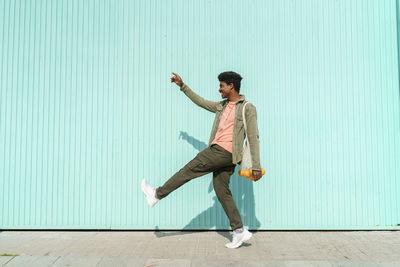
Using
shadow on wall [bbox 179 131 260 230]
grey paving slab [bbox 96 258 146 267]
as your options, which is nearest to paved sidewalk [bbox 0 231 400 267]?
grey paving slab [bbox 96 258 146 267]

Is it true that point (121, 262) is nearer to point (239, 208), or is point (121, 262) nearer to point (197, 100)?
point (239, 208)

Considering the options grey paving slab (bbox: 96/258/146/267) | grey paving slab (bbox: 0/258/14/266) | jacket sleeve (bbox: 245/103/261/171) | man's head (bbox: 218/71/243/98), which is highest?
man's head (bbox: 218/71/243/98)

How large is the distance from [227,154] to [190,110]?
3.29 ft

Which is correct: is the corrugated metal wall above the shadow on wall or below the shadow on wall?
above

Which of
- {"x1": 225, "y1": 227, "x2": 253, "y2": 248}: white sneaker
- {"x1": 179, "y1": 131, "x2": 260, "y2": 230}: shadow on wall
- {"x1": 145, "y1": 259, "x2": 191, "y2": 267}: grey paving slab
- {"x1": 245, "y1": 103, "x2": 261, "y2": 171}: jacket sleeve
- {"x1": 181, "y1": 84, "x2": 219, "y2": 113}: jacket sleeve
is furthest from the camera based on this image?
{"x1": 179, "y1": 131, "x2": 260, "y2": 230}: shadow on wall

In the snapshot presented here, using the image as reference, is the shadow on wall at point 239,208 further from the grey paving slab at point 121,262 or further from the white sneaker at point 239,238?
the grey paving slab at point 121,262

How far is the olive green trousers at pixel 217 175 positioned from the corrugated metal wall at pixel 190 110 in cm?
68

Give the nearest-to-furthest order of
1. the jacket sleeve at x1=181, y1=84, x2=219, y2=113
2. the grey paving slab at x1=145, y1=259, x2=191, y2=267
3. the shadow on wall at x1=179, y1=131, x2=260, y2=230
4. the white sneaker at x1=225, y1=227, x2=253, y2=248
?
the grey paving slab at x1=145, y1=259, x2=191, y2=267, the white sneaker at x1=225, y1=227, x2=253, y2=248, the jacket sleeve at x1=181, y1=84, x2=219, y2=113, the shadow on wall at x1=179, y1=131, x2=260, y2=230

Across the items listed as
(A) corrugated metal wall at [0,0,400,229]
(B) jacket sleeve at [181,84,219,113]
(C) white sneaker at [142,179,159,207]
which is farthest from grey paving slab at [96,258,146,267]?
(B) jacket sleeve at [181,84,219,113]

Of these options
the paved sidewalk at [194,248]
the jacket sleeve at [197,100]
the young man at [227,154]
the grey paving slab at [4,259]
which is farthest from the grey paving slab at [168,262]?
the jacket sleeve at [197,100]

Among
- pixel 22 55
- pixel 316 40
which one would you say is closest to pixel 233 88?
pixel 316 40

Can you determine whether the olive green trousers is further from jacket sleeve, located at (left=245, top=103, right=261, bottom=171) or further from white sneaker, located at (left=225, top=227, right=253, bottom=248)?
jacket sleeve, located at (left=245, top=103, right=261, bottom=171)

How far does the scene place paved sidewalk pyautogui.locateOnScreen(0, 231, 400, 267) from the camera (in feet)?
9.57

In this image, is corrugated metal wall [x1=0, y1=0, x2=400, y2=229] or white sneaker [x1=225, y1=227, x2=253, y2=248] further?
corrugated metal wall [x1=0, y1=0, x2=400, y2=229]
